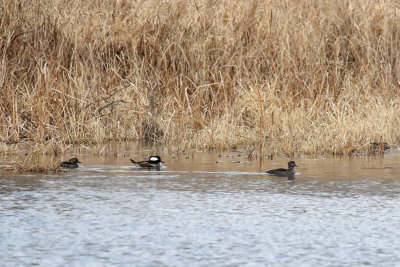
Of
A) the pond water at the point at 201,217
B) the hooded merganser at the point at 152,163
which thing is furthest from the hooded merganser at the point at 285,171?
the hooded merganser at the point at 152,163

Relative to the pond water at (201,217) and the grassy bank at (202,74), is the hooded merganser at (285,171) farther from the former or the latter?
the grassy bank at (202,74)

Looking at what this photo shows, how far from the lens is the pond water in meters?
5.44

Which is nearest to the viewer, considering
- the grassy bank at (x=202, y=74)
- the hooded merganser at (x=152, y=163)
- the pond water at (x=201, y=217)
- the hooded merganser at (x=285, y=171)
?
the pond water at (x=201, y=217)

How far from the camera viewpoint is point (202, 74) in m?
16.0

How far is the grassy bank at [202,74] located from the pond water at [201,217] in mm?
3007

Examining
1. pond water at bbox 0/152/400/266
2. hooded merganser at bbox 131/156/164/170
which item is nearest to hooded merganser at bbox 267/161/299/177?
pond water at bbox 0/152/400/266

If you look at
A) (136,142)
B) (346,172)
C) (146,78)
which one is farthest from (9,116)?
(346,172)

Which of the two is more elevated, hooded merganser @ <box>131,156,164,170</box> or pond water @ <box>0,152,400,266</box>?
hooded merganser @ <box>131,156,164,170</box>

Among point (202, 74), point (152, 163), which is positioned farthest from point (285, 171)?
point (202, 74)

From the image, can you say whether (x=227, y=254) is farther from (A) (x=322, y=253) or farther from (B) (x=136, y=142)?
(B) (x=136, y=142)

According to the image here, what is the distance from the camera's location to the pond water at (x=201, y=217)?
17.9 ft

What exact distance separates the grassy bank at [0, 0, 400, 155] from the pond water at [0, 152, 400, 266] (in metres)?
3.01

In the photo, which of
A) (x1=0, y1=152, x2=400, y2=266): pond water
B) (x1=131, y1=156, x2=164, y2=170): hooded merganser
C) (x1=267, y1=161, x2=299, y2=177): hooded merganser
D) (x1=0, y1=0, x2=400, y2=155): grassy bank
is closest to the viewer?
(x1=0, y1=152, x2=400, y2=266): pond water

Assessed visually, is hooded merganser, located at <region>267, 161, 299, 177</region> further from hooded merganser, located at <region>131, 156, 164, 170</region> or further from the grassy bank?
the grassy bank
